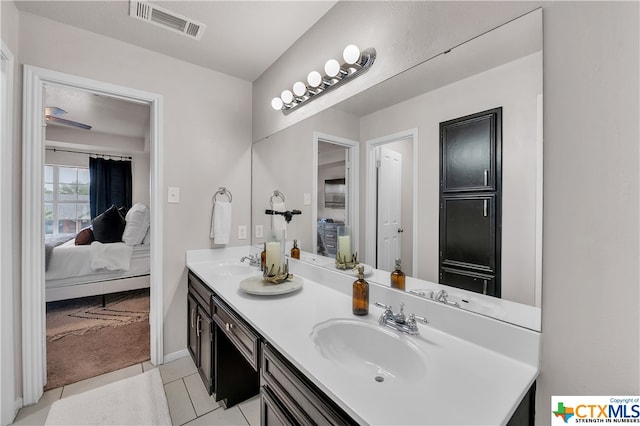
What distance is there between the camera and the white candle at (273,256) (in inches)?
61.1

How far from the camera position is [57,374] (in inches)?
76.5

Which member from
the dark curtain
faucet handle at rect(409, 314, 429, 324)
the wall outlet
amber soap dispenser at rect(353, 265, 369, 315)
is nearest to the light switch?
the wall outlet

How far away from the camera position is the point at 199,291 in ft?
5.99

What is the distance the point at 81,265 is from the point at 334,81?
134 inches

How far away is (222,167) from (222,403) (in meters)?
1.68

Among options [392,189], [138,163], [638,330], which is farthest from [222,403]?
[138,163]

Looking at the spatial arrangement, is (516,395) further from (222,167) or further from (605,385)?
(222,167)

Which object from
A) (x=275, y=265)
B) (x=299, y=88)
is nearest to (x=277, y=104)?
(x=299, y=88)

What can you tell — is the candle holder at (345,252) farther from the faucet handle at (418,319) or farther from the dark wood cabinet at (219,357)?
the dark wood cabinet at (219,357)

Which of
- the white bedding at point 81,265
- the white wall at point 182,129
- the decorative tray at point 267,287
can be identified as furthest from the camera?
the white bedding at point 81,265

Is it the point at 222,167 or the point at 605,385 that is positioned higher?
the point at 222,167

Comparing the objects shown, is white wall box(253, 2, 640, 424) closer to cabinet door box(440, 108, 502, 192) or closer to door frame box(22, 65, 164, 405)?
cabinet door box(440, 108, 502, 192)

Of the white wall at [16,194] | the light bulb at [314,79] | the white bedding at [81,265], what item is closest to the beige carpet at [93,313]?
the white bedding at [81,265]

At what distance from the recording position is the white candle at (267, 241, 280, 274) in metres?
1.55
